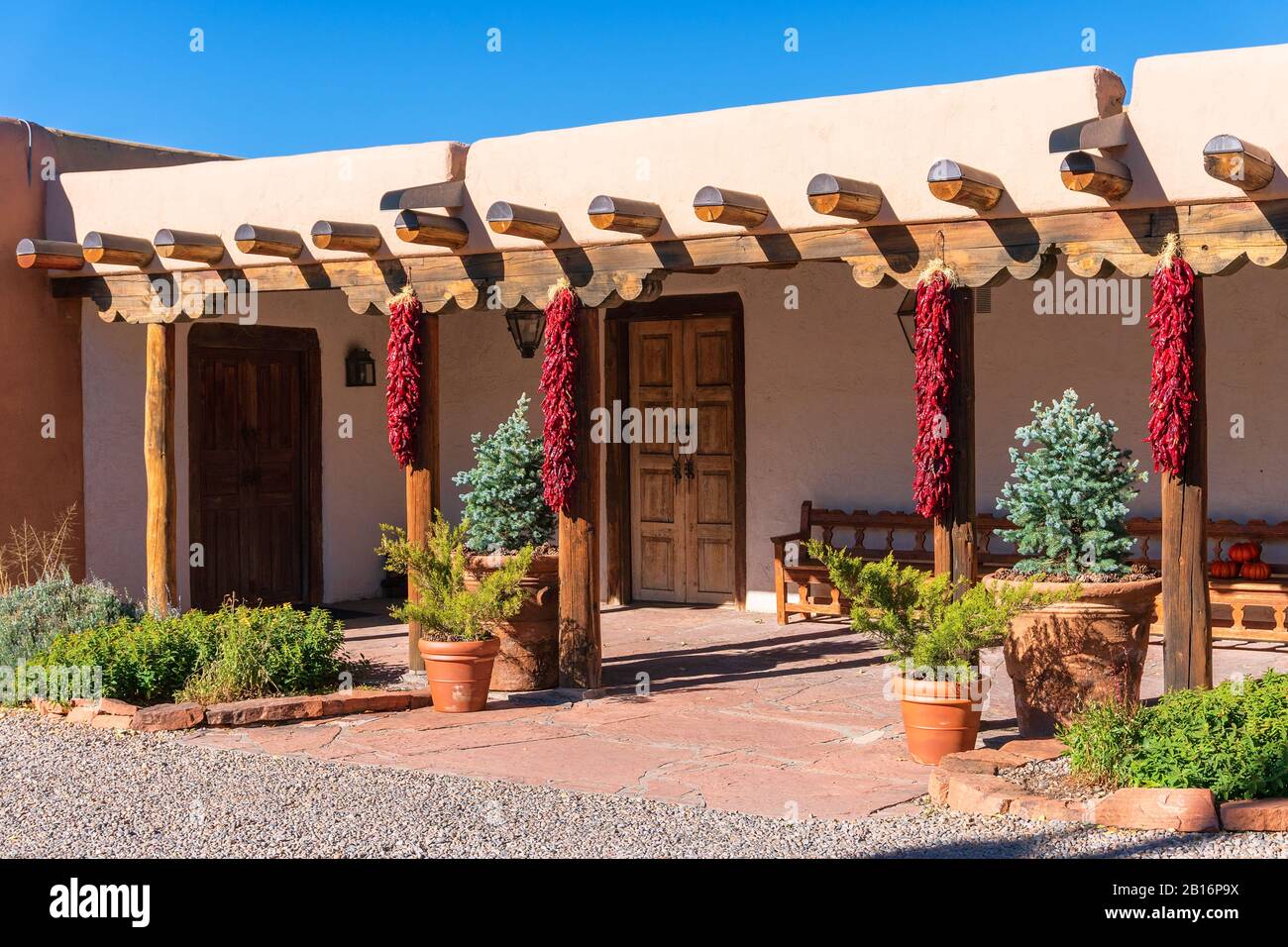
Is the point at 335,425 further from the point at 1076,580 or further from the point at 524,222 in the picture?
the point at 1076,580

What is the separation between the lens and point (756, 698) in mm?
8195

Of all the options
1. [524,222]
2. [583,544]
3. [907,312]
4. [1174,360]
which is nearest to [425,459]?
[583,544]

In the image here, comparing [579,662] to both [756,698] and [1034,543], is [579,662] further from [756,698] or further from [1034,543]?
[1034,543]

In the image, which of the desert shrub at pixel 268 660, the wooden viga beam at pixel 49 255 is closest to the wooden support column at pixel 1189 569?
the desert shrub at pixel 268 660

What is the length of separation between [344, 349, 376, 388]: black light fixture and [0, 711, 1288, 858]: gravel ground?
5.96 m

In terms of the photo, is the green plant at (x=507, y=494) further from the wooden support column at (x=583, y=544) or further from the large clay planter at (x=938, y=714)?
the large clay planter at (x=938, y=714)

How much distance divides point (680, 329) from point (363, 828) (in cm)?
688

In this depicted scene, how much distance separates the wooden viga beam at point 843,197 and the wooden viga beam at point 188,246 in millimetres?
4303

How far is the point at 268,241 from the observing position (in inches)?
349

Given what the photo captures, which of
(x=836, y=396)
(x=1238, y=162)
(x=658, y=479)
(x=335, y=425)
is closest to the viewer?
(x=1238, y=162)

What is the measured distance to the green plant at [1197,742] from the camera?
5.36 metres

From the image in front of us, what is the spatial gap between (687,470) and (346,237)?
4.08m

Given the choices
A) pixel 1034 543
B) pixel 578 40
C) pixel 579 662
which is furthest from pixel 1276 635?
pixel 578 40
